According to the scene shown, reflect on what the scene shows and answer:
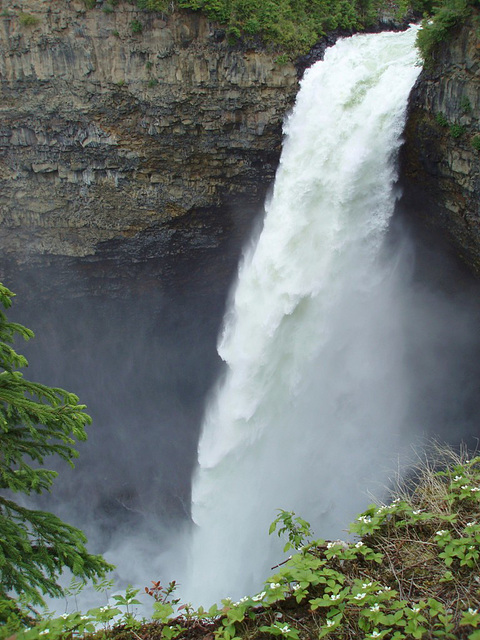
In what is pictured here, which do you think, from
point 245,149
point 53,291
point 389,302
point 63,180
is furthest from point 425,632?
point 53,291

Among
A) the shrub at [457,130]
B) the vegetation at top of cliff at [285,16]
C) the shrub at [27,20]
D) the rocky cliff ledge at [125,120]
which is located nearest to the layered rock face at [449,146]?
the shrub at [457,130]

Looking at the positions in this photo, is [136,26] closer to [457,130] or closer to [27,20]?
[27,20]

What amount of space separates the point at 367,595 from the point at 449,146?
8298 mm

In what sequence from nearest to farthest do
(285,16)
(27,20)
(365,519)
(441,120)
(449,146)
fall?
(365,519), (441,120), (449,146), (27,20), (285,16)

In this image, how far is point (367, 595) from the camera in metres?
3.13

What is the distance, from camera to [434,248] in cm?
1113

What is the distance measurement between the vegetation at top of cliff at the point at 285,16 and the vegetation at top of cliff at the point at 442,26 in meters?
3.49

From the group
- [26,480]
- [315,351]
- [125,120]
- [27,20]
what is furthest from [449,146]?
[27,20]

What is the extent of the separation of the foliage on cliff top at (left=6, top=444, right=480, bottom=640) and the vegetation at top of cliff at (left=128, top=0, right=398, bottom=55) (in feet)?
35.8

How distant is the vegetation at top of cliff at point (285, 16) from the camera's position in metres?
11.2

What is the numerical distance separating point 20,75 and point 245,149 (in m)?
5.45

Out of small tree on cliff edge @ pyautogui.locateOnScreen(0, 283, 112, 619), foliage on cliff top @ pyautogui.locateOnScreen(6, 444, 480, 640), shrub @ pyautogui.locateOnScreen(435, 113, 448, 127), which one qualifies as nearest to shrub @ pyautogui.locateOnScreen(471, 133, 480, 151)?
shrub @ pyautogui.locateOnScreen(435, 113, 448, 127)

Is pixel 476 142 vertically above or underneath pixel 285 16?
underneath

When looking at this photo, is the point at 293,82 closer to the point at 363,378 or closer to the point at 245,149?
the point at 245,149
